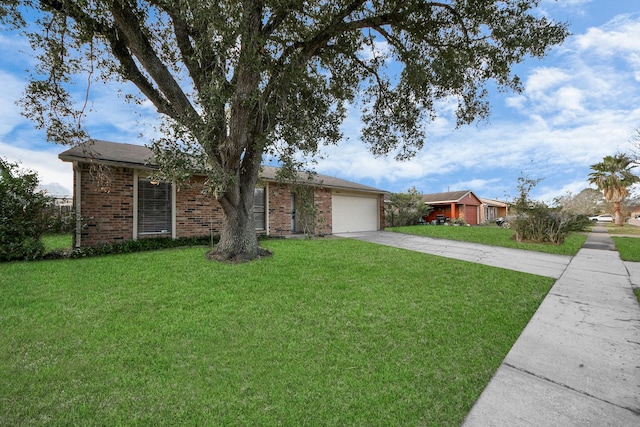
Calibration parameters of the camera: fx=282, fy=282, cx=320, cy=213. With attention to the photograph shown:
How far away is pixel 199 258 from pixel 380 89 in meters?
7.47

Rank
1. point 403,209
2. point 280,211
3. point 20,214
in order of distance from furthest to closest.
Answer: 1. point 403,209
2. point 280,211
3. point 20,214

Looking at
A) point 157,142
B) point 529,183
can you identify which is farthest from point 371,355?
point 529,183

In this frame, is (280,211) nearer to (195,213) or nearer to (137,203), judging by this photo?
(195,213)

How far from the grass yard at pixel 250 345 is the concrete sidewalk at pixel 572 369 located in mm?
157

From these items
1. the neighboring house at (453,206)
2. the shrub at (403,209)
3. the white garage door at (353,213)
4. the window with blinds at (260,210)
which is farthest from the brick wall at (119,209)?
the neighboring house at (453,206)

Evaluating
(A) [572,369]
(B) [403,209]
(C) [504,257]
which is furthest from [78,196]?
(B) [403,209]

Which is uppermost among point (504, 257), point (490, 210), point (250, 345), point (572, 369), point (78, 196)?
point (490, 210)

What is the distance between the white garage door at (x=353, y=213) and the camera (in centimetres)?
1549

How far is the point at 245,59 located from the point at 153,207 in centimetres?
674

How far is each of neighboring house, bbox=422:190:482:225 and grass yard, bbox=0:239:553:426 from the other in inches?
914

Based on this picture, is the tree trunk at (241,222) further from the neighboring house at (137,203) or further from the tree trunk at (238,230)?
the neighboring house at (137,203)

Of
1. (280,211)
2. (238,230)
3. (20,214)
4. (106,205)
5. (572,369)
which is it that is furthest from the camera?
(280,211)

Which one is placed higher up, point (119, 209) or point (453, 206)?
point (453, 206)

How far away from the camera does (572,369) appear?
2773mm
